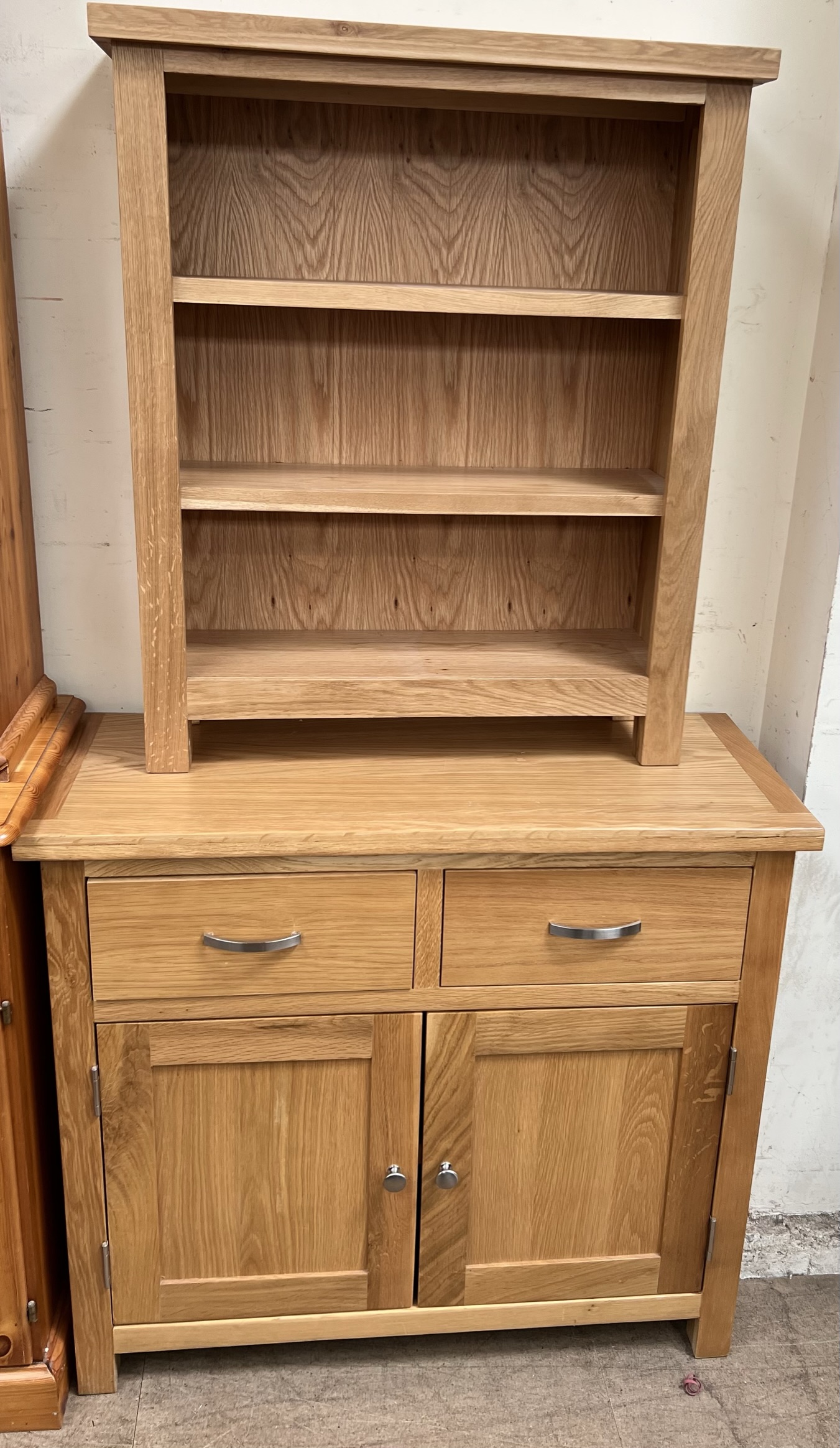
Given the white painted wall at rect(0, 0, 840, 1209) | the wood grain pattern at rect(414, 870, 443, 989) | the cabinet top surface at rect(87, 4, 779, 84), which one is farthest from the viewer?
the white painted wall at rect(0, 0, 840, 1209)

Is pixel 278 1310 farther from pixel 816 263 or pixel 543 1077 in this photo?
pixel 816 263

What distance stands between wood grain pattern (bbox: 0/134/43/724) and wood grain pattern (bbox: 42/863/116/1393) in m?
0.31

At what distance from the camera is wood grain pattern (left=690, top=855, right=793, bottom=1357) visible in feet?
5.89

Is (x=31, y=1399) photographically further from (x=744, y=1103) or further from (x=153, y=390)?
(x=153, y=390)

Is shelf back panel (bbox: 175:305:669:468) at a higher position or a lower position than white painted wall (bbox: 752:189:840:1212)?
higher

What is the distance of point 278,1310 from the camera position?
1917mm

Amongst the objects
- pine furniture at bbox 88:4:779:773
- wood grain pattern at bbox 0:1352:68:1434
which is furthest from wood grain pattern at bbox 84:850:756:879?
wood grain pattern at bbox 0:1352:68:1434

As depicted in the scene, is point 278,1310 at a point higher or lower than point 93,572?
lower

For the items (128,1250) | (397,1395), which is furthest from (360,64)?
(397,1395)

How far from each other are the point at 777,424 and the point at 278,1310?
1696mm

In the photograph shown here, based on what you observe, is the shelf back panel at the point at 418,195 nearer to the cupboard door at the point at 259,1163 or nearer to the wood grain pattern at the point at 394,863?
the wood grain pattern at the point at 394,863

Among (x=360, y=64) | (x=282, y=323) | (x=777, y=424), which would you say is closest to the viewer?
(x=360, y=64)

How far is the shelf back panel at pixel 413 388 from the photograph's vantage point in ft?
6.29

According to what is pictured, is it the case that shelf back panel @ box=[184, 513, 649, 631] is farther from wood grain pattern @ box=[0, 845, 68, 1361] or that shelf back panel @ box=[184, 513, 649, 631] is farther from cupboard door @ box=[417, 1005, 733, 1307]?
cupboard door @ box=[417, 1005, 733, 1307]
